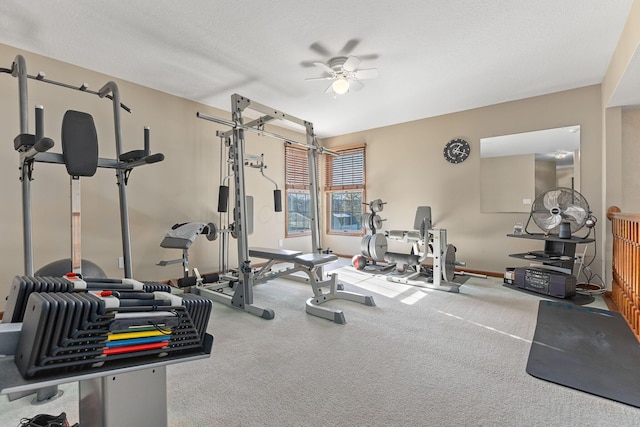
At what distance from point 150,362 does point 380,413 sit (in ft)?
3.89

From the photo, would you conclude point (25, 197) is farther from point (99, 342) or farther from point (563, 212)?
point (563, 212)

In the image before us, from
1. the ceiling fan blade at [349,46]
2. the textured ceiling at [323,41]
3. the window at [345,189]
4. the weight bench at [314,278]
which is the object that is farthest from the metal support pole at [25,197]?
the window at [345,189]

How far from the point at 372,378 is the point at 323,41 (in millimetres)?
2743

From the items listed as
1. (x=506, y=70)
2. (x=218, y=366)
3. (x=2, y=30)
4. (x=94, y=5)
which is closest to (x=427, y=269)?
(x=506, y=70)

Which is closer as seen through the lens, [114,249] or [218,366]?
[218,366]

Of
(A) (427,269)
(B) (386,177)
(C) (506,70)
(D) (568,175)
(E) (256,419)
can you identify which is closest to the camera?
(E) (256,419)

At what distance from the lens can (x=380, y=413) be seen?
1.50 meters

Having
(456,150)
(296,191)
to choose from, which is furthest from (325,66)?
(296,191)

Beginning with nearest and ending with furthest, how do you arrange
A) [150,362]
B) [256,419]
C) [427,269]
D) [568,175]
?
[150,362], [256,419], [568,175], [427,269]

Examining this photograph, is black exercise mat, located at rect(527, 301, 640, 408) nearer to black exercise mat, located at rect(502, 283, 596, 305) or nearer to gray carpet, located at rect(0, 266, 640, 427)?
gray carpet, located at rect(0, 266, 640, 427)

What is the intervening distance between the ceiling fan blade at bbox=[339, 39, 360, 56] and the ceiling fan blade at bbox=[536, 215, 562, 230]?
9.61ft

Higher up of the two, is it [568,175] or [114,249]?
[568,175]

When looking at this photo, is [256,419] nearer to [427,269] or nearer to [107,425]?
[107,425]

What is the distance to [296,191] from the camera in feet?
19.0
